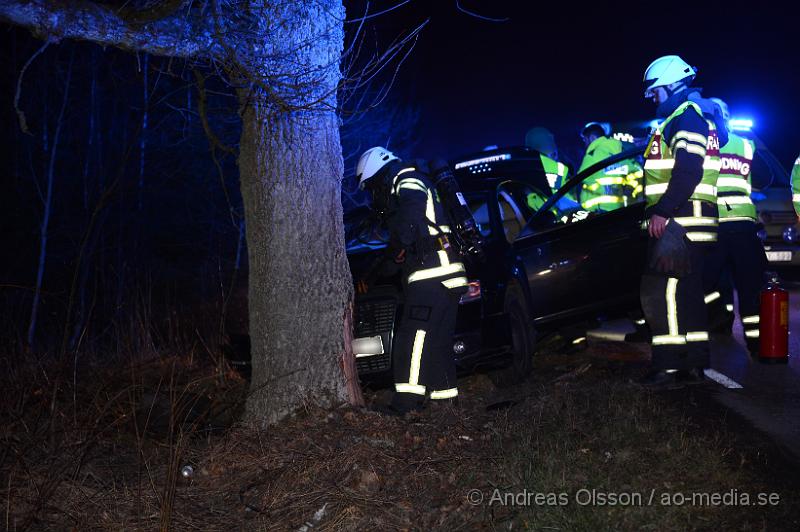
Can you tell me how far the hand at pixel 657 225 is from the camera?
17.5 feet

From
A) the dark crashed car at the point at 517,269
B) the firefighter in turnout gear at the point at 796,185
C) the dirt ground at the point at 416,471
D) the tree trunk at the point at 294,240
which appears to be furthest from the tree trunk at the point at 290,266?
the firefighter in turnout gear at the point at 796,185

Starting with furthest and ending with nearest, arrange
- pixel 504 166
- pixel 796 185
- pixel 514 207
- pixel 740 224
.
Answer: pixel 504 166, pixel 514 207, pixel 796 185, pixel 740 224

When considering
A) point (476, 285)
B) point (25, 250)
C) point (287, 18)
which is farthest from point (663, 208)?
point (25, 250)

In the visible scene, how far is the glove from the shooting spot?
17.2ft

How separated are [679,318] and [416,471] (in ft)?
8.72

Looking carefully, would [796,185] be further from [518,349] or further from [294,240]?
[294,240]

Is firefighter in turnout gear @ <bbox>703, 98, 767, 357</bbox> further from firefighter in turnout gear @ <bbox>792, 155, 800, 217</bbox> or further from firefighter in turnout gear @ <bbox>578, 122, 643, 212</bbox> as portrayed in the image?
firefighter in turnout gear @ <bbox>578, 122, 643, 212</bbox>

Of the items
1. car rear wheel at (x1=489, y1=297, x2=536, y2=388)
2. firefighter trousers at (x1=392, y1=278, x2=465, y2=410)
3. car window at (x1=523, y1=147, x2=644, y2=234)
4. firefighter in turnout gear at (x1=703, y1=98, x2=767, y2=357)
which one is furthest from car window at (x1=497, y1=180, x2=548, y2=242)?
firefighter trousers at (x1=392, y1=278, x2=465, y2=410)

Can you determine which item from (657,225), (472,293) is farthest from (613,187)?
(472,293)

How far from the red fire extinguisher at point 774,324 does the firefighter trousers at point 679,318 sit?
2.68 ft

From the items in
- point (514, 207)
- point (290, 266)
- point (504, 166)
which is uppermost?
point (504, 166)

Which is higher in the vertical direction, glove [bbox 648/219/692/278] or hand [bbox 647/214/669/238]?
hand [bbox 647/214/669/238]

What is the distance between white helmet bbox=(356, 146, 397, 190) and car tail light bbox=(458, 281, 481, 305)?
113 cm

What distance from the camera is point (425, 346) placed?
16.5ft
